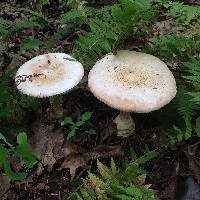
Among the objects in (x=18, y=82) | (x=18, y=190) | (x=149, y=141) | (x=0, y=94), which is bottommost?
(x=18, y=190)

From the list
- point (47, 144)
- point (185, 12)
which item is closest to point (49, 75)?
point (47, 144)

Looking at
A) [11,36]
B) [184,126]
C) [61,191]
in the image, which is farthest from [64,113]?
[11,36]

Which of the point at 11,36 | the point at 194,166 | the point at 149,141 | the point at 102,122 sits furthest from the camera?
the point at 11,36

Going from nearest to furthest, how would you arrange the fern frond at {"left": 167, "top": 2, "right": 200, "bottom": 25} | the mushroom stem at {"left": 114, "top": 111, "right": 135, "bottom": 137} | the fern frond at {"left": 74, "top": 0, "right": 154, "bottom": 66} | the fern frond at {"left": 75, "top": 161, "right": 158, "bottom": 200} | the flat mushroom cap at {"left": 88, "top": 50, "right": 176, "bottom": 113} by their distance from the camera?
1. the fern frond at {"left": 75, "top": 161, "right": 158, "bottom": 200}
2. the flat mushroom cap at {"left": 88, "top": 50, "right": 176, "bottom": 113}
3. the fern frond at {"left": 74, "top": 0, "right": 154, "bottom": 66}
4. the mushroom stem at {"left": 114, "top": 111, "right": 135, "bottom": 137}
5. the fern frond at {"left": 167, "top": 2, "right": 200, "bottom": 25}

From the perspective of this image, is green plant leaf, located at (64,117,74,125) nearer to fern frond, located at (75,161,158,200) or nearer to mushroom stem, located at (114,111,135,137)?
mushroom stem, located at (114,111,135,137)

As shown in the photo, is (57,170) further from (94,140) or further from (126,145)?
(126,145)

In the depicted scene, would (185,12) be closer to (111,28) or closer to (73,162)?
(111,28)

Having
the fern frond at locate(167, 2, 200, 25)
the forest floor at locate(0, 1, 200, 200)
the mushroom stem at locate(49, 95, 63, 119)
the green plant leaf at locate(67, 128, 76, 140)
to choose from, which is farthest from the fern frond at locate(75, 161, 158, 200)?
the fern frond at locate(167, 2, 200, 25)
